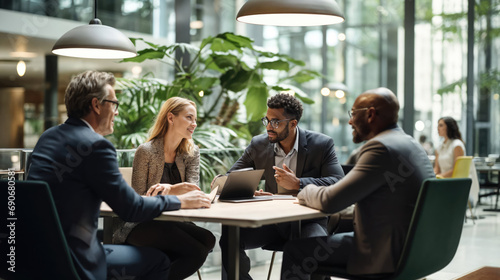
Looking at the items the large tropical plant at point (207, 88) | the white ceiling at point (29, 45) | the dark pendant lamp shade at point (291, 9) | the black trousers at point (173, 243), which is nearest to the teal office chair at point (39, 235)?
the black trousers at point (173, 243)

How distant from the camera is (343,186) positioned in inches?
101

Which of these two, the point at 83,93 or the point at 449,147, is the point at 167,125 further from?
the point at 449,147

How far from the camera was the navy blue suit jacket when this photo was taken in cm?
229

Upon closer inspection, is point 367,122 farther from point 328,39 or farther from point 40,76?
point 328,39

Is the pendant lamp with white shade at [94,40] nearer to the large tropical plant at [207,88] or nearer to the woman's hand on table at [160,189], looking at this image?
the woman's hand on table at [160,189]

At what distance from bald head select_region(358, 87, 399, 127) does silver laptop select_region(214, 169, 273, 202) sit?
68cm

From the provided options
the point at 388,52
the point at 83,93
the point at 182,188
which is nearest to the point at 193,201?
the point at 182,188

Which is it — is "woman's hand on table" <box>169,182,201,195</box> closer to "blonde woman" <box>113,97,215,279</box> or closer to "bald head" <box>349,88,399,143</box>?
"blonde woman" <box>113,97,215,279</box>

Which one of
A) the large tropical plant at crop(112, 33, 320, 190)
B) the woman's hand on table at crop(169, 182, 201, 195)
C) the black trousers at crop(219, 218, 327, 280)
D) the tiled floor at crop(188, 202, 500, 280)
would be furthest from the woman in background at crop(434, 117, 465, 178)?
the woman's hand on table at crop(169, 182, 201, 195)

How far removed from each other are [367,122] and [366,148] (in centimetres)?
17

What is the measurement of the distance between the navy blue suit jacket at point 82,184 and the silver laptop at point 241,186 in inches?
27.6

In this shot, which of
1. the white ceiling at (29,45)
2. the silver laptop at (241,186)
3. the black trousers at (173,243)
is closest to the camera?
the silver laptop at (241,186)

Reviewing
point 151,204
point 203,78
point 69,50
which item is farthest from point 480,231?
point 151,204

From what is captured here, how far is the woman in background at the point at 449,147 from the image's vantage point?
8.07 metres
